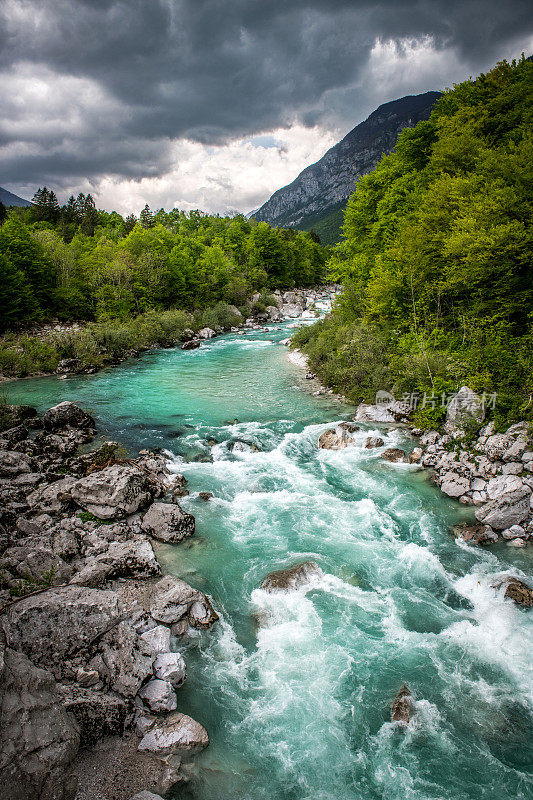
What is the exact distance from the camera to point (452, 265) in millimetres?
18516

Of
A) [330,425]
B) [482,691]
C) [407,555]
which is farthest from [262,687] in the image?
[330,425]

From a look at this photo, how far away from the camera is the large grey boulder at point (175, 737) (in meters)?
5.68

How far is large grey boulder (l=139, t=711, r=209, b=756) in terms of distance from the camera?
5.68 metres

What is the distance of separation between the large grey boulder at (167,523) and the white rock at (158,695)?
14.3ft

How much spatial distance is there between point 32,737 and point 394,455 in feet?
44.4

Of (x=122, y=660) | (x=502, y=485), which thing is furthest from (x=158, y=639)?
(x=502, y=485)

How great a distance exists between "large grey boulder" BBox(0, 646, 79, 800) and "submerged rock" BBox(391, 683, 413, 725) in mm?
5022

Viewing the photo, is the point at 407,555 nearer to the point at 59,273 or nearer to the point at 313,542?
the point at 313,542

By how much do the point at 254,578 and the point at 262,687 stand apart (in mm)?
2727

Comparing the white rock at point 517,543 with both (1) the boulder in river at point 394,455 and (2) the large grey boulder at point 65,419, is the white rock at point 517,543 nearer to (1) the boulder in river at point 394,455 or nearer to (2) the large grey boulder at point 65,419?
(1) the boulder in river at point 394,455

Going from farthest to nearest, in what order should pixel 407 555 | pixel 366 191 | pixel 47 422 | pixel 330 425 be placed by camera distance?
pixel 366 191 < pixel 330 425 < pixel 47 422 < pixel 407 555

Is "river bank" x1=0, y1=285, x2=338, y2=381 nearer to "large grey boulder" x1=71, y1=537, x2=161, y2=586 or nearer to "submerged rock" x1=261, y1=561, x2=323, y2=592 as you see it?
"large grey boulder" x1=71, y1=537, x2=161, y2=586

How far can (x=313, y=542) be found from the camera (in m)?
10.9

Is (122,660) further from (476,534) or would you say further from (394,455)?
(394,455)
